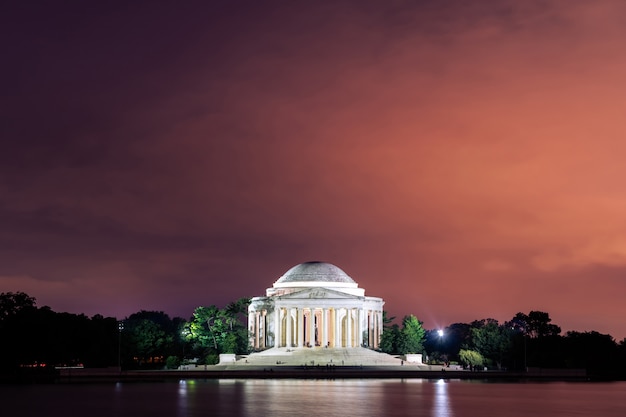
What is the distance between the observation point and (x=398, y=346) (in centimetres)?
18412

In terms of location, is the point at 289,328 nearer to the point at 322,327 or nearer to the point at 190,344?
the point at 322,327

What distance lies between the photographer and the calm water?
61.7 metres

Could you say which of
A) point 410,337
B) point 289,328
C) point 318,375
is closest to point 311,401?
point 318,375

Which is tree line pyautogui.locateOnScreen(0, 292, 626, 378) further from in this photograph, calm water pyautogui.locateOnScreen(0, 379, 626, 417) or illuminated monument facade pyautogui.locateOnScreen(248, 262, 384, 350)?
calm water pyautogui.locateOnScreen(0, 379, 626, 417)

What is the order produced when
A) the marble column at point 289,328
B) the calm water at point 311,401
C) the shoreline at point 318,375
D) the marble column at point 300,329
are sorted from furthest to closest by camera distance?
the marble column at point 289,328 → the marble column at point 300,329 → the shoreline at point 318,375 → the calm water at point 311,401

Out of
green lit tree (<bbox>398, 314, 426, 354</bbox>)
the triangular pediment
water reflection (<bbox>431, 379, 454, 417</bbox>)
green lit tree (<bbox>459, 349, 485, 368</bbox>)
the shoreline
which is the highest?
the triangular pediment

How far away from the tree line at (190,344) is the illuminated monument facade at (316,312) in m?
5.30

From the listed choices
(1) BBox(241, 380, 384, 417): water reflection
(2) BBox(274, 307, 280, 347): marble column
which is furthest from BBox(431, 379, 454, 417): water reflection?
(2) BBox(274, 307, 280, 347): marble column

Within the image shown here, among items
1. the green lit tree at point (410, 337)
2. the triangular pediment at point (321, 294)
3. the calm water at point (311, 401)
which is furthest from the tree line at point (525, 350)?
the calm water at point (311, 401)

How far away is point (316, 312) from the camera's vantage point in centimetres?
19888

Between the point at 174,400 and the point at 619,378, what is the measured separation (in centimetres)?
8204

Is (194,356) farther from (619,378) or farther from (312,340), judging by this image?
(619,378)

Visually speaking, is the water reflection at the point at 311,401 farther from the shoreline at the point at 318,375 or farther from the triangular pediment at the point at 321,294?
the triangular pediment at the point at 321,294

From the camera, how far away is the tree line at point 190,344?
141m
